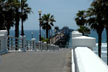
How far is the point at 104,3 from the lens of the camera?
34.3 m

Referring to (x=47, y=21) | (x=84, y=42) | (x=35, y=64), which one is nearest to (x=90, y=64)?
(x=84, y=42)

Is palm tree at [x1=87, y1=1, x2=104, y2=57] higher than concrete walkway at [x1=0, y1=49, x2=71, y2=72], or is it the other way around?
palm tree at [x1=87, y1=1, x2=104, y2=57]

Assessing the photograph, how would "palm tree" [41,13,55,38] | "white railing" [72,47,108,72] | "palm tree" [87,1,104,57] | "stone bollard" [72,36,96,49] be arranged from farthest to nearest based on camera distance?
"palm tree" [41,13,55,38] < "palm tree" [87,1,104,57] < "stone bollard" [72,36,96,49] < "white railing" [72,47,108,72]

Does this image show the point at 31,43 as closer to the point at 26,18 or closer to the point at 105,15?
the point at 105,15

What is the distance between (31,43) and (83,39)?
1622cm

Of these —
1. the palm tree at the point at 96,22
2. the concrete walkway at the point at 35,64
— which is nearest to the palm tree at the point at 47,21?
the palm tree at the point at 96,22

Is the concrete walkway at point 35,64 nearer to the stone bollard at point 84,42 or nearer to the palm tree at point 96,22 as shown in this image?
the stone bollard at point 84,42

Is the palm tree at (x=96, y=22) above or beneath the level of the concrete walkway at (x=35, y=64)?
above

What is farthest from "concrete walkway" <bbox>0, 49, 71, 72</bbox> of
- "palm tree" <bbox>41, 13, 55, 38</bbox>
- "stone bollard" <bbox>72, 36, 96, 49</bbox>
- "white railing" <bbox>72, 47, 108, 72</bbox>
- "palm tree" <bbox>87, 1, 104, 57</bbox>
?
"palm tree" <bbox>41, 13, 55, 38</bbox>

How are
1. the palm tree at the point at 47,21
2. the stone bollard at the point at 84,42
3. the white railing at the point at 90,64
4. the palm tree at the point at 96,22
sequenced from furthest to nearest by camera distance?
the palm tree at the point at 47,21, the palm tree at the point at 96,22, the stone bollard at the point at 84,42, the white railing at the point at 90,64

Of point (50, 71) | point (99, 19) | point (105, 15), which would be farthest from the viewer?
point (99, 19)

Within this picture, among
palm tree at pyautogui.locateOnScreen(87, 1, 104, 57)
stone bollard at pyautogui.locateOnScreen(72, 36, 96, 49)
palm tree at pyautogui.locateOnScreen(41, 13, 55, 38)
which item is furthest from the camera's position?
palm tree at pyautogui.locateOnScreen(41, 13, 55, 38)

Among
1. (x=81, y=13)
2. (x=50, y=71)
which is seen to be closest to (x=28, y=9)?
(x=81, y=13)

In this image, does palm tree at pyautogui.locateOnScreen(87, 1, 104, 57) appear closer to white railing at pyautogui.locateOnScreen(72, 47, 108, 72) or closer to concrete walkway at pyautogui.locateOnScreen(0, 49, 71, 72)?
concrete walkway at pyautogui.locateOnScreen(0, 49, 71, 72)
